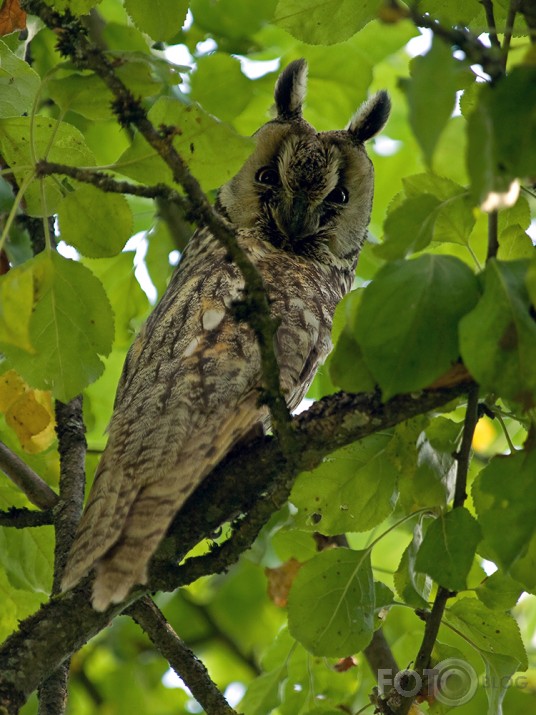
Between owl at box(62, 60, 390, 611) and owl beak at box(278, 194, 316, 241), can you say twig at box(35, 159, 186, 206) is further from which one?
owl beak at box(278, 194, 316, 241)

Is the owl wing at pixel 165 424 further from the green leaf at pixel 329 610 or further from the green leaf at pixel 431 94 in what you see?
the green leaf at pixel 431 94

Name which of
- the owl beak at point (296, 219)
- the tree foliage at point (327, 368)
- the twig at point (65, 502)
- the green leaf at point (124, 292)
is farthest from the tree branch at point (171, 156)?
the green leaf at point (124, 292)

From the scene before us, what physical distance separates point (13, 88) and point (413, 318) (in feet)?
4.31

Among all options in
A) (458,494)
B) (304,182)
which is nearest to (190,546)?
(458,494)

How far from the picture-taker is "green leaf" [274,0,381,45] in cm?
199

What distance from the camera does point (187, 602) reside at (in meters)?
4.89

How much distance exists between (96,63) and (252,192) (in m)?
1.94

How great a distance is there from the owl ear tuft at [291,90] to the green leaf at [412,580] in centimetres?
215

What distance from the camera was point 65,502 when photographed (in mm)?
2629

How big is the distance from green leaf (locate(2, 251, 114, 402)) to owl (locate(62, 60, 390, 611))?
1.02 ft

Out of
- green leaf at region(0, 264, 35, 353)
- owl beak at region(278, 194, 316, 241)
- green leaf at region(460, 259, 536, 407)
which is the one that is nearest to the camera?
green leaf at region(460, 259, 536, 407)

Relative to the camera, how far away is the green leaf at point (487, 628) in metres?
2.03

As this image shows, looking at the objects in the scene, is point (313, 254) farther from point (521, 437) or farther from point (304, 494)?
point (304, 494)

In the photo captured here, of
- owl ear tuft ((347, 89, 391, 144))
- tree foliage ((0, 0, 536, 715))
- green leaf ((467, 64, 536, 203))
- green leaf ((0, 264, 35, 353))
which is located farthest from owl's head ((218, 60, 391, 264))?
green leaf ((467, 64, 536, 203))
